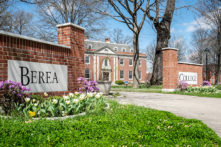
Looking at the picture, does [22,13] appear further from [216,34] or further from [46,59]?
[216,34]

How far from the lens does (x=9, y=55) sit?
452cm

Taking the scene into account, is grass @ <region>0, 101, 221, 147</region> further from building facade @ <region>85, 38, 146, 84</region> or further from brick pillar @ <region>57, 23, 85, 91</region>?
building facade @ <region>85, 38, 146, 84</region>

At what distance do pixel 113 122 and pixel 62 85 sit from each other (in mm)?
3079

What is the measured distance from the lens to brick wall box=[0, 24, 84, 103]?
446cm

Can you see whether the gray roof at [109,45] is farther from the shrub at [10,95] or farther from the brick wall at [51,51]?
the shrub at [10,95]

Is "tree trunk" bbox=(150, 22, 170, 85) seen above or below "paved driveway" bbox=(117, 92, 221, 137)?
above

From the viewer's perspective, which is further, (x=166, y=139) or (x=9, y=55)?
(x=9, y=55)

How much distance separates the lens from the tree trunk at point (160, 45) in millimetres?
16688

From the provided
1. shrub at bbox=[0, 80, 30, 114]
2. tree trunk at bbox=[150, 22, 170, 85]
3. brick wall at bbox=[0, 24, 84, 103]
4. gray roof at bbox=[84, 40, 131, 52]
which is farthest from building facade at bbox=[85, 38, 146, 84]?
shrub at bbox=[0, 80, 30, 114]

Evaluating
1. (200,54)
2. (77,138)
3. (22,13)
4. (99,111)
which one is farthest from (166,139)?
(200,54)

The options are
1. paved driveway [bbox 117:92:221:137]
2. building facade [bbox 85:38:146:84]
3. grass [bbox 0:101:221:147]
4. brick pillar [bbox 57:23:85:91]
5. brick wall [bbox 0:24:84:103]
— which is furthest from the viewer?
building facade [bbox 85:38:146:84]

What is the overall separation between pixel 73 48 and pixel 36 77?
199cm

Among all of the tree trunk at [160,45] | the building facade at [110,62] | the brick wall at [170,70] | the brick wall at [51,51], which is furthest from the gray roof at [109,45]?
the brick wall at [51,51]

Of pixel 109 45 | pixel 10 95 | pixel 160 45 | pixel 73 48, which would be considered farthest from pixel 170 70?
pixel 109 45
